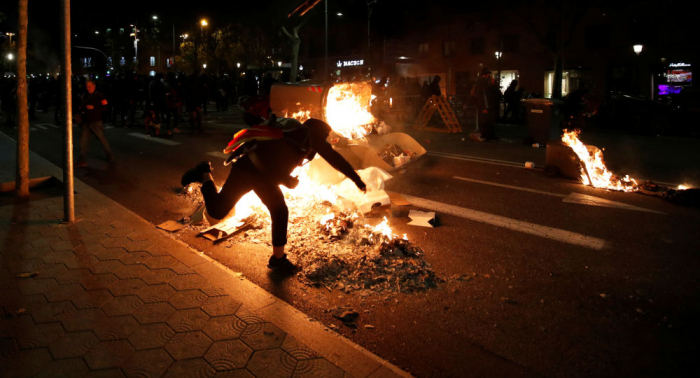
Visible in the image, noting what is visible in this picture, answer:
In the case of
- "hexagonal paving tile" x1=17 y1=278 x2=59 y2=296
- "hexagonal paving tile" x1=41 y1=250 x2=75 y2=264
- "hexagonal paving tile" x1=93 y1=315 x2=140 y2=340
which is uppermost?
"hexagonal paving tile" x1=41 y1=250 x2=75 y2=264

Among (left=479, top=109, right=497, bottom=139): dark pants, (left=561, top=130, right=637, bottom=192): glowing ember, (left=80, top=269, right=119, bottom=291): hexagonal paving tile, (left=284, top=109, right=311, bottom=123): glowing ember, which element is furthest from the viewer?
(left=479, top=109, right=497, bottom=139): dark pants

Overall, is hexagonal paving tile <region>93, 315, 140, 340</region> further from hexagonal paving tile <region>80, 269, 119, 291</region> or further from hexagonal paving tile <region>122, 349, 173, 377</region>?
hexagonal paving tile <region>80, 269, 119, 291</region>

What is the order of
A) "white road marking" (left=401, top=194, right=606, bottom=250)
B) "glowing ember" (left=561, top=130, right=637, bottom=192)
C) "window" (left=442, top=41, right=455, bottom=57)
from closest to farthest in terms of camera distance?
"white road marking" (left=401, top=194, right=606, bottom=250) → "glowing ember" (left=561, top=130, right=637, bottom=192) → "window" (left=442, top=41, right=455, bottom=57)

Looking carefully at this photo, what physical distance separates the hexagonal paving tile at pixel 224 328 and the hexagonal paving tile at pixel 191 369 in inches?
11.2

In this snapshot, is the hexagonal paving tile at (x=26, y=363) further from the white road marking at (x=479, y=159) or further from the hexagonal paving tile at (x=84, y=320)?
the white road marking at (x=479, y=159)

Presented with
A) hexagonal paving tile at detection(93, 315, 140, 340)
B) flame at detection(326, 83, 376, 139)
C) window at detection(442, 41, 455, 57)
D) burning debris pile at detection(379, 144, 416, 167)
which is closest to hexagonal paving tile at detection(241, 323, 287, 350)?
hexagonal paving tile at detection(93, 315, 140, 340)

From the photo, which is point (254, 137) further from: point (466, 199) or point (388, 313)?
point (466, 199)

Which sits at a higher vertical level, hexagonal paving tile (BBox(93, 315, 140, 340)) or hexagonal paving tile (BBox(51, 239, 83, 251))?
hexagonal paving tile (BBox(51, 239, 83, 251))

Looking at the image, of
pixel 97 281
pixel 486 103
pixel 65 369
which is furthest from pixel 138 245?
pixel 486 103

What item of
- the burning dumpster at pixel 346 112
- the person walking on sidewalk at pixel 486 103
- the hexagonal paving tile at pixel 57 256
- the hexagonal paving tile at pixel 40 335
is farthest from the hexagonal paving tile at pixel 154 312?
the person walking on sidewalk at pixel 486 103

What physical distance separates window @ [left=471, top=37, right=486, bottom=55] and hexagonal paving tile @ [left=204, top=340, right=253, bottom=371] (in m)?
44.3

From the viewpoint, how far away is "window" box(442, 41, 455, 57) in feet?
149

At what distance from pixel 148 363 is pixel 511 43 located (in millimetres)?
43675

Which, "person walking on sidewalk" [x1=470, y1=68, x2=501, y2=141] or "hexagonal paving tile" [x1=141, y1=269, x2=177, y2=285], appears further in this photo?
"person walking on sidewalk" [x1=470, y1=68, x2=501, y2=141]
